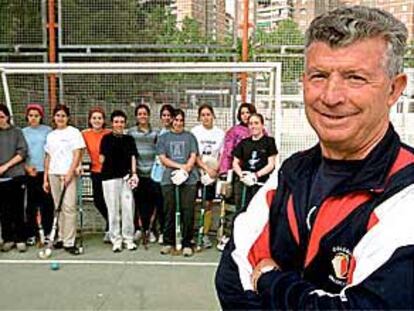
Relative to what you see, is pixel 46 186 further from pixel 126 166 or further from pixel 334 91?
pixel 334 91

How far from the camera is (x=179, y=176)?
566 centimetres

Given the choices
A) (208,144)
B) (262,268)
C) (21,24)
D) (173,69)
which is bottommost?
(208,144)

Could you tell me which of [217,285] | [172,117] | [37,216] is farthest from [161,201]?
[217,285]

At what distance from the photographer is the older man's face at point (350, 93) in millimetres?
1118

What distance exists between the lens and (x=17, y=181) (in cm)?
579

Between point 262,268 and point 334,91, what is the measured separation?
0.37 m

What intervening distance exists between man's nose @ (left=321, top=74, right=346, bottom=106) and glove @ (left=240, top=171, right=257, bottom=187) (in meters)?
4.48

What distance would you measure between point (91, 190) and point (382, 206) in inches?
222

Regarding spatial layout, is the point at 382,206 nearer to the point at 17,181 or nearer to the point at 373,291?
the point at 373,291

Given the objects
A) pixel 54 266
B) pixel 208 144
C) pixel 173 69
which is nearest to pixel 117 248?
pixel 54 266

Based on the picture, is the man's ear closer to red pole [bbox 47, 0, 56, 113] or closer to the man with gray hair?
the man with gray hair

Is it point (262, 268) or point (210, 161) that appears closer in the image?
point (262, 268)

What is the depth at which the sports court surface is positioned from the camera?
4.34m

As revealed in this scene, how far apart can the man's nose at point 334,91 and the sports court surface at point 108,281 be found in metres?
3.33
